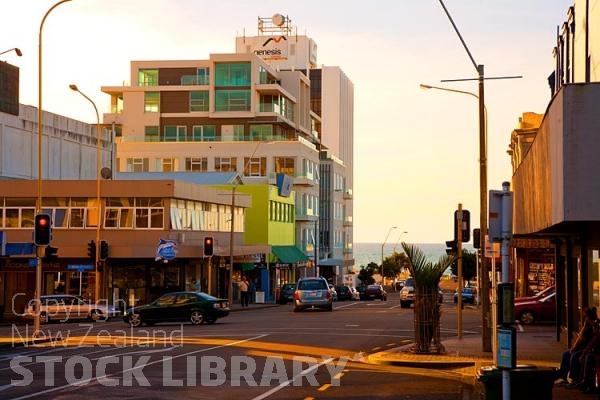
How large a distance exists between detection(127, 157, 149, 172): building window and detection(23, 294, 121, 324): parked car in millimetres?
52488

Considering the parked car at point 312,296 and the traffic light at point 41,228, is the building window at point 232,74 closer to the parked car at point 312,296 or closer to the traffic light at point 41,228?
the parked car at point 312,296

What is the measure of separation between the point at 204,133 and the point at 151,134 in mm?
5448

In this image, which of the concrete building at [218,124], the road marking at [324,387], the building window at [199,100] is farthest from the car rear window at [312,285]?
the building window at [199,100]

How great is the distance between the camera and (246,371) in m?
21.8

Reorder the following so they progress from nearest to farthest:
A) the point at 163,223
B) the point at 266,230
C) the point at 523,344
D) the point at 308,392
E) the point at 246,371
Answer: the point at 308,392
the point at 246,371
the point at 523,344
the point at 163,223
the point at 266,230

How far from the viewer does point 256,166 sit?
322 feet

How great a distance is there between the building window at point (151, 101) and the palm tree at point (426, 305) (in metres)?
76.1

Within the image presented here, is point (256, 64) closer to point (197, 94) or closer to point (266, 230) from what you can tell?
point (197, 94)

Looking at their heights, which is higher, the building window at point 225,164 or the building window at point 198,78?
the building window at point 198,78

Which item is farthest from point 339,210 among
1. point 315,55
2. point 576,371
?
point 576,371

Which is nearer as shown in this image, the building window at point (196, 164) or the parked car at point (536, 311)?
the parked car at point (536, 311)

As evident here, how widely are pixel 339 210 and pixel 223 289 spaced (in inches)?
1974

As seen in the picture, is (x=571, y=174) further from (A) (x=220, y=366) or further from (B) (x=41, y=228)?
(B) (x=41, y=228)

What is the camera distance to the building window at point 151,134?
329ft
